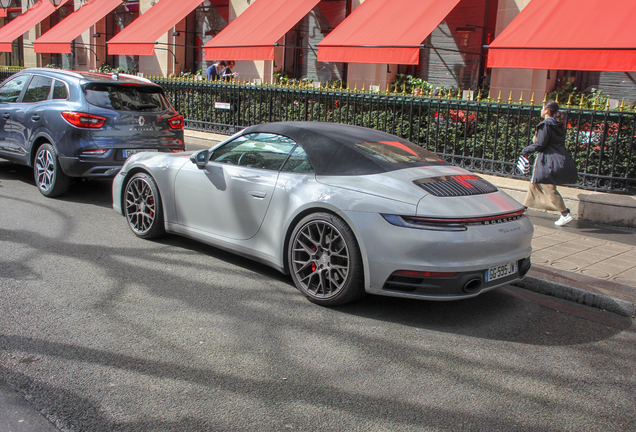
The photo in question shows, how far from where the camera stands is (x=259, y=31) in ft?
50.4

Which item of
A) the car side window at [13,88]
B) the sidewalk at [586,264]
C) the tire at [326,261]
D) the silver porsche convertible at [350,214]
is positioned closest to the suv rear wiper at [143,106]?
the car side window at [13,88]

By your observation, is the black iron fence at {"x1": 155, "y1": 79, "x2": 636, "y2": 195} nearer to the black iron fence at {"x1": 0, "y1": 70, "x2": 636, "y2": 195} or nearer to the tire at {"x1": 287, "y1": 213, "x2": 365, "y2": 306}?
the black iron fence at {"x1": 0, "y1": 70, "x2": 636, "y2": 195}

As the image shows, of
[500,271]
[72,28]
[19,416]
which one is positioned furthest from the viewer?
[72,28]

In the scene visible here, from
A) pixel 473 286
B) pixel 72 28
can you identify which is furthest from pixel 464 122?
pixel 72 28

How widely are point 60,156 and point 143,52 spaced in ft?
34.6

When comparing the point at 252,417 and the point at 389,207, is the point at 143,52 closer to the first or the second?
the point at 389,207

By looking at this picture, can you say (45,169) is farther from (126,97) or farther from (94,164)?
(126,97)

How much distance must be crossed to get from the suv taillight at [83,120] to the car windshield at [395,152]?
4377 mm

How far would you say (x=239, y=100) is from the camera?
14352 millimetres

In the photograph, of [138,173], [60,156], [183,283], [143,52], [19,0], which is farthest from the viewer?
[19,0]

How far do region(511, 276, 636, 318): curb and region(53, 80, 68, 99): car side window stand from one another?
6.41 m

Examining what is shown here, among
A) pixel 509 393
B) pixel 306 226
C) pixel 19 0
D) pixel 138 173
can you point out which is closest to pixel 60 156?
pixel 138 173

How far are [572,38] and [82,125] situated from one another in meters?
7.74

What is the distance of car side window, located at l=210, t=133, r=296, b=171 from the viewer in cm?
524
